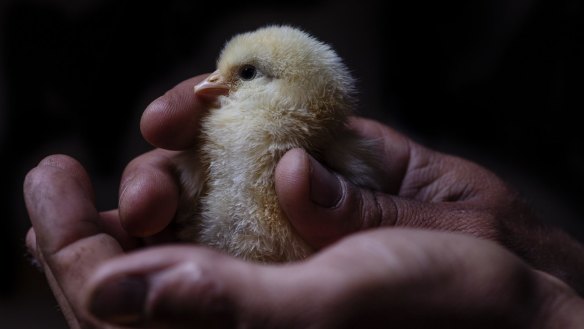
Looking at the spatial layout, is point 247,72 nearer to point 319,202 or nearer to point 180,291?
point 319,202

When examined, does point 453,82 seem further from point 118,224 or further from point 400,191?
point 118,224

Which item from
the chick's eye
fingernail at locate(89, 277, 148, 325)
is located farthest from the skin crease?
the chick's eye

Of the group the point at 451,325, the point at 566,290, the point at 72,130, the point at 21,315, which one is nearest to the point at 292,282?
the point at 451,325

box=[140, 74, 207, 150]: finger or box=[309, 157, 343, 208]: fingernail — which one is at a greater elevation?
box=[140, 74, 207, 150]: finger

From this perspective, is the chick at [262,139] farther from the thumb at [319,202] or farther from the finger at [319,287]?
the finger at [319,287]

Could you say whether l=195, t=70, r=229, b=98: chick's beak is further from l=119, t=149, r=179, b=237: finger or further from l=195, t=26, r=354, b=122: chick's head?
l=119, t=149, r=179, b=237: finger

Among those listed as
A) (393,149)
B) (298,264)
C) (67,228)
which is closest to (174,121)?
(67,228)
